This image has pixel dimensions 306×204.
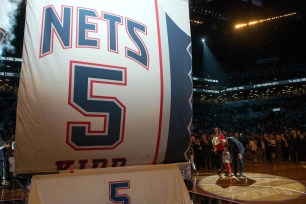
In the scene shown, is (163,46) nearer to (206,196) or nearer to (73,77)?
(73,77)

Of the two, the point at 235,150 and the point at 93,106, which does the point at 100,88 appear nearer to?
the point at 93,106

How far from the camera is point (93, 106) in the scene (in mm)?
2602

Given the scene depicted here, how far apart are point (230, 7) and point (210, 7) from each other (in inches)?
27.1

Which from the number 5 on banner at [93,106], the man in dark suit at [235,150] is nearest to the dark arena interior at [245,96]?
the man in dark suit at [235,150]

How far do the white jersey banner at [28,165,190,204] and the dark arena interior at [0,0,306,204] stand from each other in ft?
1.46

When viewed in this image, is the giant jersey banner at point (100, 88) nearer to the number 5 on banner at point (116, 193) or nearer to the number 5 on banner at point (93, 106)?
the number 5 on banner at point (93, 106)

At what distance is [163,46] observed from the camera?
3.08m

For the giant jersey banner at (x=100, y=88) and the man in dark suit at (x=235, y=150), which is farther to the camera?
the man in dark suit at (x=235, y=150)

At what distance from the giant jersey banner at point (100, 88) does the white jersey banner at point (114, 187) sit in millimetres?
106

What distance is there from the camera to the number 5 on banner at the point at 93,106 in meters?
2.54

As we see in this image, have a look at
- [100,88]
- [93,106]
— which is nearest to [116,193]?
[93,106]

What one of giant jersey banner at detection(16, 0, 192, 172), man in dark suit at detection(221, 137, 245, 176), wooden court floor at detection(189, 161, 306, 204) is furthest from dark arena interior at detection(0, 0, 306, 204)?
giant jersey banner at detection(16, 0, 192, 172)

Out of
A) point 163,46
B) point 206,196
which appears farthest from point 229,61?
point 163,46

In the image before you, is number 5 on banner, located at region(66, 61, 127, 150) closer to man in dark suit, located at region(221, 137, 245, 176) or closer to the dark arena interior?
the dark arena interior
